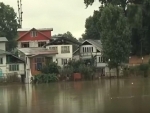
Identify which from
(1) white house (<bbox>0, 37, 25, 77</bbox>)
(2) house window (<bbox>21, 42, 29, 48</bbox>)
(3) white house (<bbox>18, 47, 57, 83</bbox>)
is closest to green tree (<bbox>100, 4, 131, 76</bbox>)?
(3) white house (<bbox>18, 47, 57, 83</bbox>)

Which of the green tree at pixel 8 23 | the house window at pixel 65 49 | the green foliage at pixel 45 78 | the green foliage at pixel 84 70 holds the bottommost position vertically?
the green foliage at pixel 45 78

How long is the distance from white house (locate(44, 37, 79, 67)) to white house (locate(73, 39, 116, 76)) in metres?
2.89

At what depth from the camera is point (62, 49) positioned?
62000 millimetres

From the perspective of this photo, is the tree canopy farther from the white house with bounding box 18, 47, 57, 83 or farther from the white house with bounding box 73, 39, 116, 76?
the white house with bounding box 18, 47, 57, 83

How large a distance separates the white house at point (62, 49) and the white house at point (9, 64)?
A: 5.80m

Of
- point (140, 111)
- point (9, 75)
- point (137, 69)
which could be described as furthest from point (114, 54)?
point (140, 111)

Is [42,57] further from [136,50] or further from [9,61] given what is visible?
[136,50]

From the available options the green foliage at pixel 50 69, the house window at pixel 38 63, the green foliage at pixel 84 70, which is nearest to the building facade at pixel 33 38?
the house window at pixel 38 63

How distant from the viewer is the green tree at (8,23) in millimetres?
89188

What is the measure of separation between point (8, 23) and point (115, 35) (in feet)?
132

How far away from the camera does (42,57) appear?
59.4m

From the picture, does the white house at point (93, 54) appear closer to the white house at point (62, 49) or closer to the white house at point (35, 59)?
the white house at point (62, 49)

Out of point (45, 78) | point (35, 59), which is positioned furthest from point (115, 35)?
point (35, 59)

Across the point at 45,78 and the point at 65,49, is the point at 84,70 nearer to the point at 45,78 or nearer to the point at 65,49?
the point at 45,78
